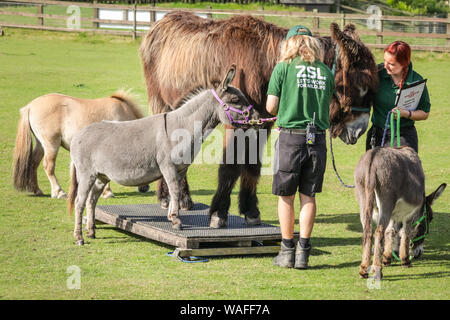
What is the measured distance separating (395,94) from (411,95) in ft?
0.49

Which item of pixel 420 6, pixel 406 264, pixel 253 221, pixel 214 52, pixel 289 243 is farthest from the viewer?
pixel 420 6

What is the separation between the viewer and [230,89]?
21.3ft

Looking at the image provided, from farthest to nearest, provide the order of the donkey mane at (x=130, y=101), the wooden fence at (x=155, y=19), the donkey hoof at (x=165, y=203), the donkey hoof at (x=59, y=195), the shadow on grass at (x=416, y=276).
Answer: the wooden fence at (x=155, y=19), the donkey mane at (x=130, y=101), the donkey hoof at (x=59, y=195), the donkey hoof at (x=165, y=203), the shadow on grass at (x=416, y=276)

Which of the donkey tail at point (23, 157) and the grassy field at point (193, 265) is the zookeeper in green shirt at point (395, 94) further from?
the donkey tail at point (23, 157)

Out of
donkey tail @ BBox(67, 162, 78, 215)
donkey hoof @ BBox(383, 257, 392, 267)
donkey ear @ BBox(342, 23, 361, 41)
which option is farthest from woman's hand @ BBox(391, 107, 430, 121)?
donkey tail @ BBox(67, 162, 78, 215)

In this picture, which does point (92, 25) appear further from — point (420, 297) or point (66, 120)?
point (420, 297)

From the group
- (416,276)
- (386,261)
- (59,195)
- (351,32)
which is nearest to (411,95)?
(351,32)

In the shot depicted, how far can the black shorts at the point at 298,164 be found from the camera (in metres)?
5.99

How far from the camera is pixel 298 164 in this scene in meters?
6.01

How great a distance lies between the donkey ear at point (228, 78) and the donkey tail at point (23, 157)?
3636mm

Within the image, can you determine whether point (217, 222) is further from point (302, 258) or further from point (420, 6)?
point (420, 6)

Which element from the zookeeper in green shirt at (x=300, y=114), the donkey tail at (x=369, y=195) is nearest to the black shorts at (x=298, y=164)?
the zookeeper in green shirt at (x=300, y=114)

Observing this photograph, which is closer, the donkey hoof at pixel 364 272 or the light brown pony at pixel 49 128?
the donkey hoof at pixel 364 272

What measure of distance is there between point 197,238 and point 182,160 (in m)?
0.77
